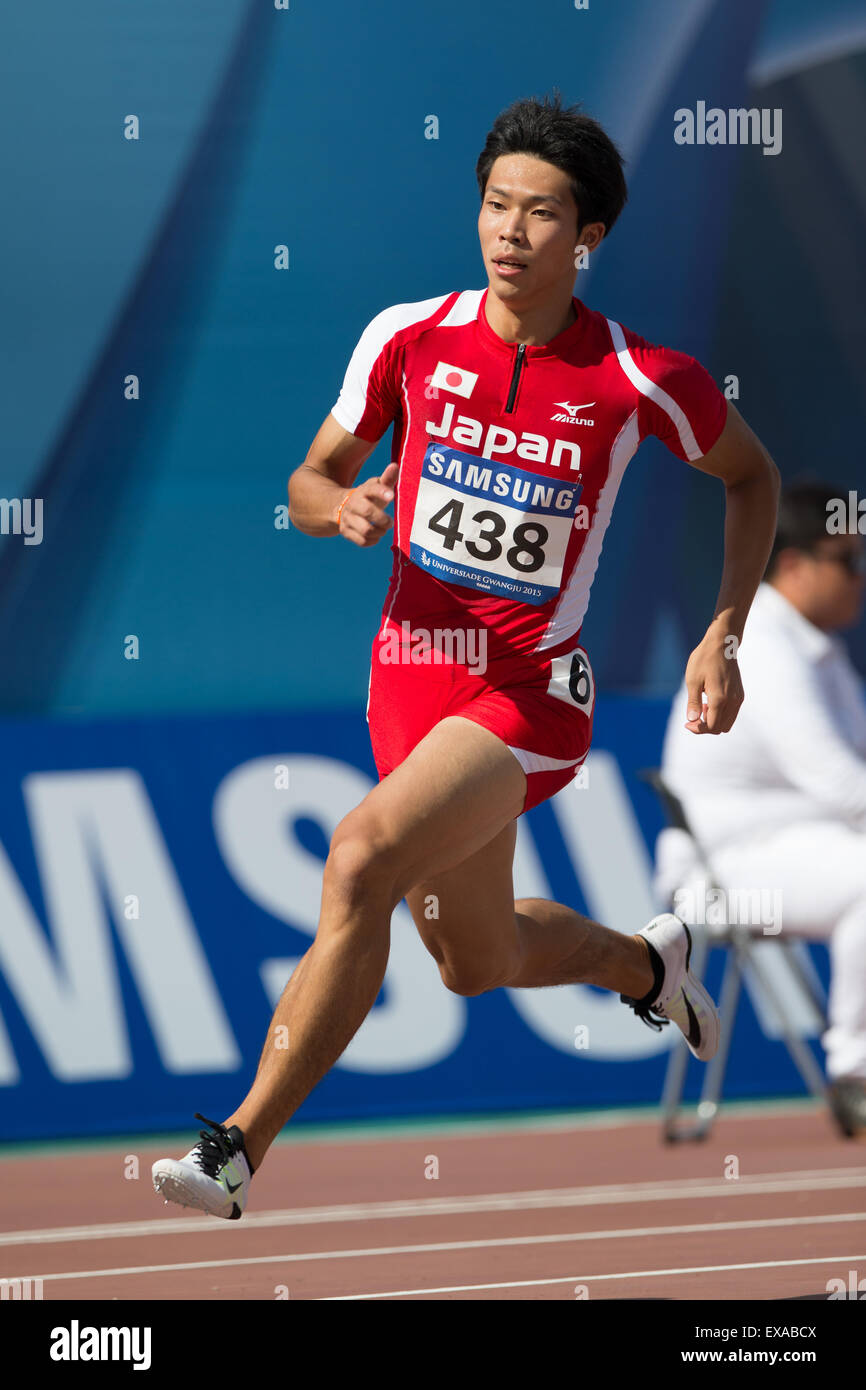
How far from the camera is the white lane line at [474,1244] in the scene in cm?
560

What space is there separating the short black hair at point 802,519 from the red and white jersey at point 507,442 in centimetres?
333

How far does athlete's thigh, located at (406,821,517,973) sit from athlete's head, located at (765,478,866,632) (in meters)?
3.54

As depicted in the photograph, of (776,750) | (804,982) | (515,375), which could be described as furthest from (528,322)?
(804,982)

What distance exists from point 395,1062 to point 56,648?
255 cm

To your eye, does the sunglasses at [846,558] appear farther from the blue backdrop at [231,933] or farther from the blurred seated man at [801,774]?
the blue backdrop at [231,933]

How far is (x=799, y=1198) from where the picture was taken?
261 inches

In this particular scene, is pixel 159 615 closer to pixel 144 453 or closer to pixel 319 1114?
pixel 144 453

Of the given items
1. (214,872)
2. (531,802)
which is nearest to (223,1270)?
(531,802)

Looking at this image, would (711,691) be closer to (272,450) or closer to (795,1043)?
(795,1043)

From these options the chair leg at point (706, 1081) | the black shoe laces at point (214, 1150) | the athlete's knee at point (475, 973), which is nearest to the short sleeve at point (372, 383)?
the athlete's knee at point (475, 973)

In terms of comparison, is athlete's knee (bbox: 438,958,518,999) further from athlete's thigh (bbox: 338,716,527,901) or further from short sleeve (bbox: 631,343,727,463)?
short sleeve (bbox: 631,343,727,463)

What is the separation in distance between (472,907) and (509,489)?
1041 mm

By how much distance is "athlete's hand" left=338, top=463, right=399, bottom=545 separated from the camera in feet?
12.9

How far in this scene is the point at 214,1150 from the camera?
395 cm
